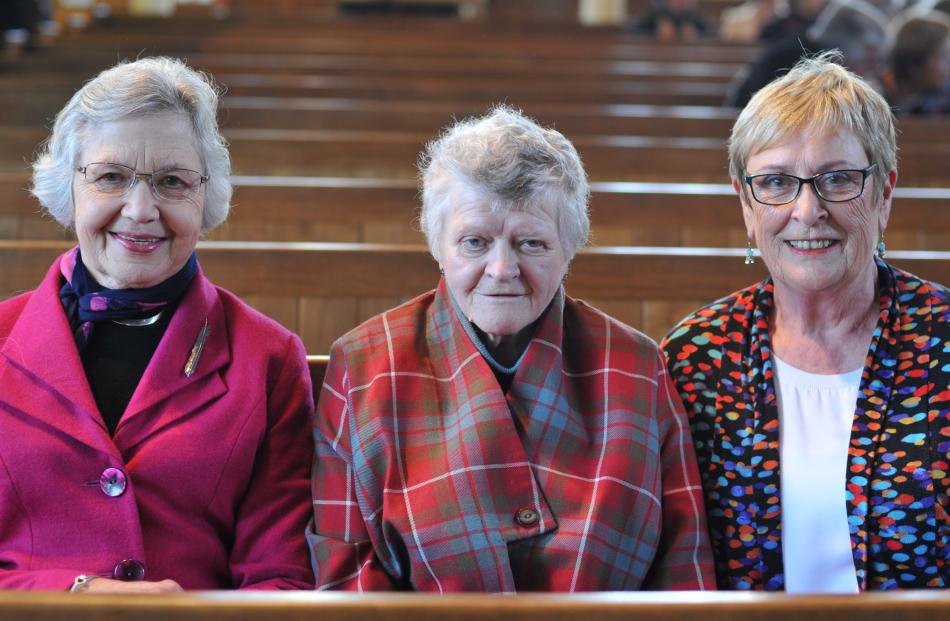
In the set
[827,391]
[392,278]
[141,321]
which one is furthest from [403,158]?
[827,391]

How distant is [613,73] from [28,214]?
3797mm

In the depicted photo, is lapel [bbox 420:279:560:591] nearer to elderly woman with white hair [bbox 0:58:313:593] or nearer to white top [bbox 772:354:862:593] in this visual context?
elderly woman with white hair [bbox 0:58:313:593]

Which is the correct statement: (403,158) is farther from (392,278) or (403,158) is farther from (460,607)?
(460,607)

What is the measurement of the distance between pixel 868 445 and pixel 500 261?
63 centimetres

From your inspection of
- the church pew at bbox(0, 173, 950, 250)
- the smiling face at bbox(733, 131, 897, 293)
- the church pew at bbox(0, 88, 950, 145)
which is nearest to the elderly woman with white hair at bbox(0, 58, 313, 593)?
Answer: the smiling face at bbox(733, 131, 897, 293)

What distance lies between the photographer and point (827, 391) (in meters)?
1.71

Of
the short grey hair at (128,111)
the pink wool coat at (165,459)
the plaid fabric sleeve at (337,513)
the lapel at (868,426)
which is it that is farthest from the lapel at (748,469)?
the short grey hair at (128,111)

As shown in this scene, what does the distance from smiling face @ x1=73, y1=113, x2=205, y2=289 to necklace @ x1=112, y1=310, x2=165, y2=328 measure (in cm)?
5

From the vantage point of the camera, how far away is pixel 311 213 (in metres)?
2.96

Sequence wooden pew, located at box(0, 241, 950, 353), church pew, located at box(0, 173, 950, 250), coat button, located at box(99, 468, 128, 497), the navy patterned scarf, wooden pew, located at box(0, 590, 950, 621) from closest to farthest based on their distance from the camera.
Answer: wooden pew, located at box(0, 590, 950, 621) → coat button, located at box(99, 468, 128, 497) → the navy patterned scarf → wooden pew, located at box(0, 241, 950, 353) → church pew, located at box(0, 173, 950, 250)

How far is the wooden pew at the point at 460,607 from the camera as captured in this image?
100cm

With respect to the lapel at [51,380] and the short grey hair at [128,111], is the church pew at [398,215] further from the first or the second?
the lapel at [51,380]

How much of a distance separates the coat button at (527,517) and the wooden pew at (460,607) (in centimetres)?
50

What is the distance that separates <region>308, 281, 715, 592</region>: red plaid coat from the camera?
60.8 inches
